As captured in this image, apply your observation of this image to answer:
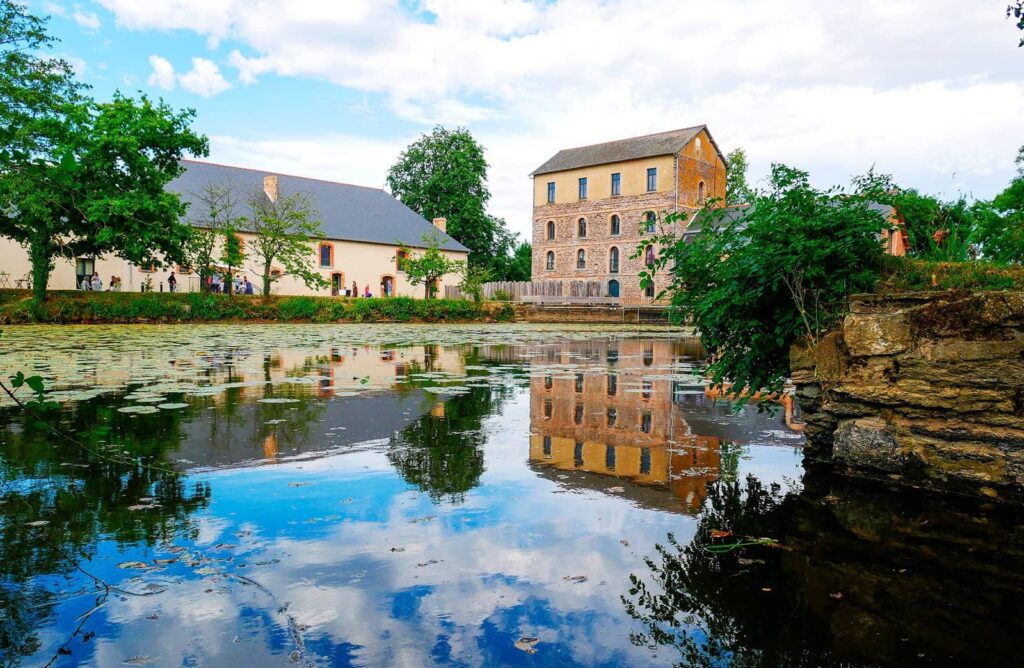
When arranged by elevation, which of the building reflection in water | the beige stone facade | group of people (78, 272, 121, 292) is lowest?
the building reflection in water

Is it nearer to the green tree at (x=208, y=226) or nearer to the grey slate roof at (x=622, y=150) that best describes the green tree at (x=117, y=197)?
the green tree at (x=208, y=226)

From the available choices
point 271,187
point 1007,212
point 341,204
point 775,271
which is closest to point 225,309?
point 271,187

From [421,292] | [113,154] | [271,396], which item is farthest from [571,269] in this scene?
[271,396]

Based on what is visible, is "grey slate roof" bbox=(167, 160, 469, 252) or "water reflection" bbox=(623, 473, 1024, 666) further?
"grey slate roof" bbox=(167, 160, 469, 252)

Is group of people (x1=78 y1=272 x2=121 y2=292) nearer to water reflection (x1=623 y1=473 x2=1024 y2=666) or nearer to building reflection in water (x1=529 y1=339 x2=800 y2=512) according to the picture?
building reflection in water (x1=529 y1=339 x2=800 y2=512)

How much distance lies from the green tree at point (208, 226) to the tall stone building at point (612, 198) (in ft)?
78.0

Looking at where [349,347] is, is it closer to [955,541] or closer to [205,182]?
[955,541]

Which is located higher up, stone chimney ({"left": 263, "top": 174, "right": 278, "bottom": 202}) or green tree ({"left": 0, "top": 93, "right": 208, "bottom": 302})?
stone chimney ({"left": 263, "top": 174, "right": 278, "bottom": 202})

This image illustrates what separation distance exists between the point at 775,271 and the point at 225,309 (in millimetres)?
31247

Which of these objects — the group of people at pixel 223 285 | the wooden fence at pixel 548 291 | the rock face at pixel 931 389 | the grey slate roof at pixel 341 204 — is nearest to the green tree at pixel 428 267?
the grey slate roof at pixel 341 204

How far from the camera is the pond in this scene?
2771 millimetres

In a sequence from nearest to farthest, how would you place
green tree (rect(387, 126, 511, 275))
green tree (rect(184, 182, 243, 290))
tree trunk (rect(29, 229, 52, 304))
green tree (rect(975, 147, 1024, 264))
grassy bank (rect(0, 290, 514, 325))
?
green tree (rect(975, 147, 1024, 264)) < grassy bank (rect(0, 290, 514, 325)) < tree trunk (rect(29, 229, 52, 304)) < green tree (rect(184, 182, 243, 290)) < green tree (rect(387, 126, 511, 275))

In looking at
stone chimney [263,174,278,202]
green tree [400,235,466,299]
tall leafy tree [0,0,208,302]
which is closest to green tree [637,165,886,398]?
tall leafy tree [0,0,208,302]

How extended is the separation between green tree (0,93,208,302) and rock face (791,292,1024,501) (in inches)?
1069
